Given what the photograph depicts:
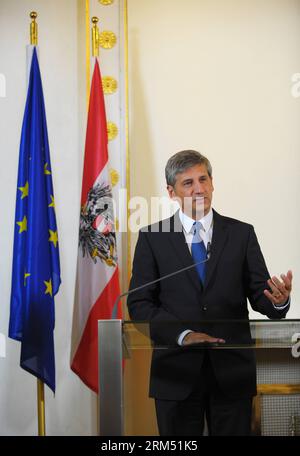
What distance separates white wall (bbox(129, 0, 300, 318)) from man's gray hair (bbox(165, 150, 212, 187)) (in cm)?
127

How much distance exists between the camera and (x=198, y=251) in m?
2.84

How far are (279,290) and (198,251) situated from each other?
0.50m

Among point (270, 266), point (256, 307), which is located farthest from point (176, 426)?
point (270, 266)

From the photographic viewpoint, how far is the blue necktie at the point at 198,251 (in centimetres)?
278

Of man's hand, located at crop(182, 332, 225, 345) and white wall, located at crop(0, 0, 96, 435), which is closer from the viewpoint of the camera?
man's hand, located at crop(182, 332, 225, 345)

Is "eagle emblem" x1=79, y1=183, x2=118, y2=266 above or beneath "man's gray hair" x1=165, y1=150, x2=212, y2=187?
beneath

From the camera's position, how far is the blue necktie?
2.78 meters

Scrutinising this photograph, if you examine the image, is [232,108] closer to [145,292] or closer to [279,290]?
[145,292]

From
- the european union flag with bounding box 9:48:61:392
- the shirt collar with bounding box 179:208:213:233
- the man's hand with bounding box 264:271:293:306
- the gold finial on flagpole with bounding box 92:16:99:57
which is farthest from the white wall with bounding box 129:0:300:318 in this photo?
the man's hand with bounding box 264:271:293:306

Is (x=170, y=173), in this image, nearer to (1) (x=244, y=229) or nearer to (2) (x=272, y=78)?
(1) (x=244, y=229)

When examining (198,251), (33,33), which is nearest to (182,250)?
(198,251)
